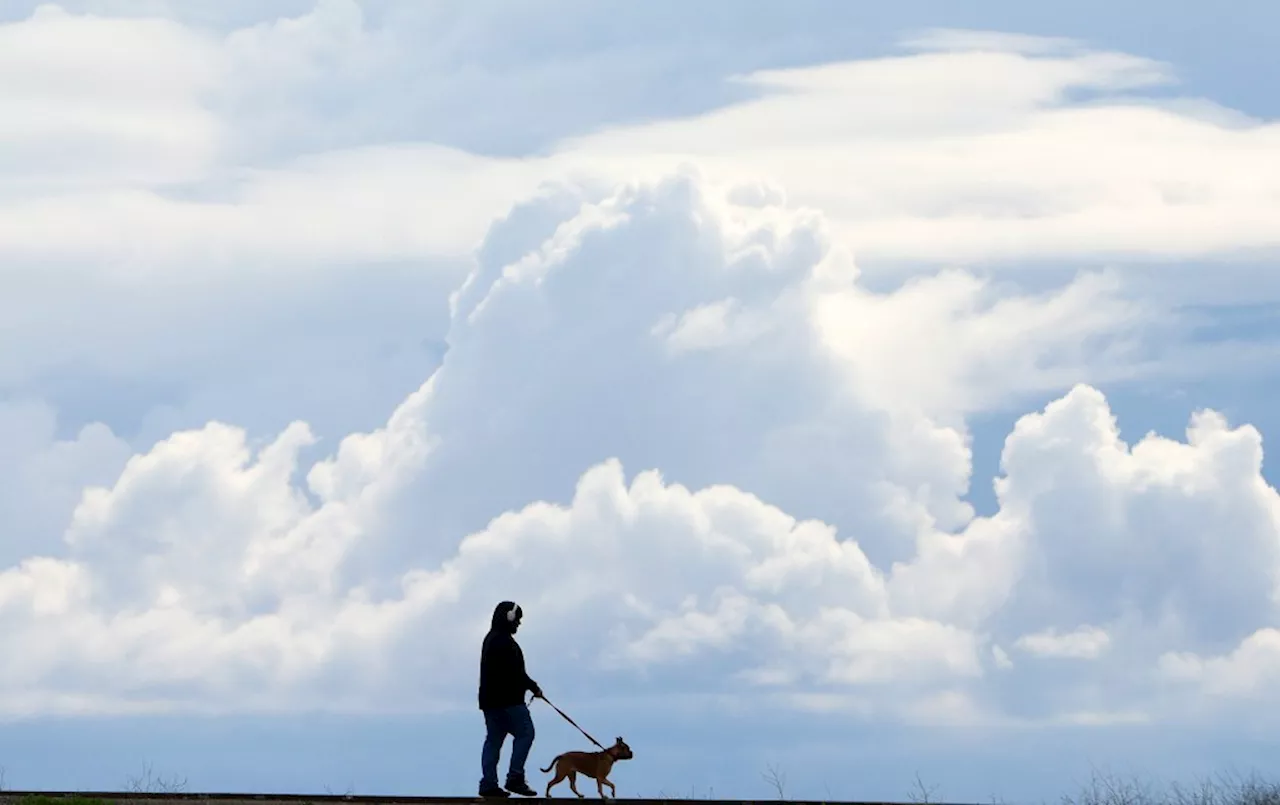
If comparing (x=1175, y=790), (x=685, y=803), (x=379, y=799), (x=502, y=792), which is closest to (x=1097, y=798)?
(x=1175, y=790)

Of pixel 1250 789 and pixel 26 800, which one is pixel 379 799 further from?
pixel 1250 789

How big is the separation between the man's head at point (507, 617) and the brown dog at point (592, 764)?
1.61m

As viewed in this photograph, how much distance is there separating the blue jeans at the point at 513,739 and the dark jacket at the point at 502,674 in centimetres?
11

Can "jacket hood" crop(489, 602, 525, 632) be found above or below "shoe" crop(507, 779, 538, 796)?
above

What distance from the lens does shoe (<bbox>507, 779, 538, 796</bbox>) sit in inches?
779

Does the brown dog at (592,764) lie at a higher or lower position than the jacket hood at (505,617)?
lower

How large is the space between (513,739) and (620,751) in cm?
128

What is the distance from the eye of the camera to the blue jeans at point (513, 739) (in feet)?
65.2

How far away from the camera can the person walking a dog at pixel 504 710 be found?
19.9 metres

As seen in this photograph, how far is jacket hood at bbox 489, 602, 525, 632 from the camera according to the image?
65.9 feet

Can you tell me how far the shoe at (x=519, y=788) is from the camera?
779 inches

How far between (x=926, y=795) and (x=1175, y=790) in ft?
10.4

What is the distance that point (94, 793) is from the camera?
1862cm

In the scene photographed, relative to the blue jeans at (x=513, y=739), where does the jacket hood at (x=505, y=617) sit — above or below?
above
